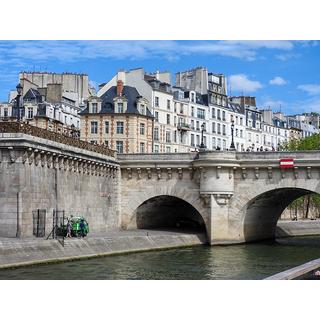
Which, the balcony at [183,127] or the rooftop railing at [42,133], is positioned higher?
the balcony at [183,127]

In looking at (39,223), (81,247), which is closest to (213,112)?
(39,223)

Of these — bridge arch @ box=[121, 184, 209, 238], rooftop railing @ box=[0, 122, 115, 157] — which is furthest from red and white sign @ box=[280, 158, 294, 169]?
rooftop railing @ box=[0, 122, 115, 157]

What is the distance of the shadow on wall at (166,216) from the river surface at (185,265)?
8376 millimetres

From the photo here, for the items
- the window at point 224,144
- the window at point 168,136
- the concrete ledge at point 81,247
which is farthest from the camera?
the window at point 224,144

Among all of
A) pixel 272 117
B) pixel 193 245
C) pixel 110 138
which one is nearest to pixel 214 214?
pixel 193 245

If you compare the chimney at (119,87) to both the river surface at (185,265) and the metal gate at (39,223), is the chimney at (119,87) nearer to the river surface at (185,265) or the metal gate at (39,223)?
the river surface at (185,265)

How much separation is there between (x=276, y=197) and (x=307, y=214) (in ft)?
97.2

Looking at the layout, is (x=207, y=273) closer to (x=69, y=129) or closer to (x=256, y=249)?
(x=256, y=249)

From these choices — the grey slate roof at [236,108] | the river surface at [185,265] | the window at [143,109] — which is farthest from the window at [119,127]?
the grey slate roof at [236,108]

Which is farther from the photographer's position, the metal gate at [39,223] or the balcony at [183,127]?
the balcony at [183,127]

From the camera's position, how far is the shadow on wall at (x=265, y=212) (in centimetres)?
5078

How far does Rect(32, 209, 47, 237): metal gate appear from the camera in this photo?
37469 millimetres

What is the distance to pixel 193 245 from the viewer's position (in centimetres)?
4806

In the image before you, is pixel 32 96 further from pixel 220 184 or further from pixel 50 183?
pixel 50 183
